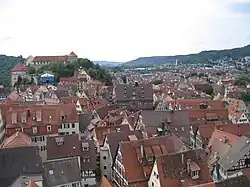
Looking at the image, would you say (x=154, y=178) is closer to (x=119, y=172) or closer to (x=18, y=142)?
(x=119, y=172)

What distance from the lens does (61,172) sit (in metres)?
44.8

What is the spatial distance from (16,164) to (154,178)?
16.4 metres

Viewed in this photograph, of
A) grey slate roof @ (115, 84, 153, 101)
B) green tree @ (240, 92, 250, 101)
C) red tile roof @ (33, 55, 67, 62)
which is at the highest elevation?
Answer: red tile roof @ (33, 55, 67, 62)

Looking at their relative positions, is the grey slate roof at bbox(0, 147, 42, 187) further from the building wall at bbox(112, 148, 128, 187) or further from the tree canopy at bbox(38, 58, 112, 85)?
the tree canopy at bbox(38, 58, 112, 85)

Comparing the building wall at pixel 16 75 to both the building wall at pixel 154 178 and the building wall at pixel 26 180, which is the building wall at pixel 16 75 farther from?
the building wall at pixel 154 178

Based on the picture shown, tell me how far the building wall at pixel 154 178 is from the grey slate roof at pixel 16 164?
13.0 metres

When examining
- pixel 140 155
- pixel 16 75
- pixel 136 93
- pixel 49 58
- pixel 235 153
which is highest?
pixel 49 58

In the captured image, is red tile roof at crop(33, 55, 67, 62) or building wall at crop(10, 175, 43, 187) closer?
building wall at crop(10, 175, 43, 187)

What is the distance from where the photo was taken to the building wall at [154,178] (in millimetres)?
41875

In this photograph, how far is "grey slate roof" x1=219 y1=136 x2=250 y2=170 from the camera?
47.5 meters

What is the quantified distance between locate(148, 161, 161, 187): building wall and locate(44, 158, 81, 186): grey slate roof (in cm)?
882

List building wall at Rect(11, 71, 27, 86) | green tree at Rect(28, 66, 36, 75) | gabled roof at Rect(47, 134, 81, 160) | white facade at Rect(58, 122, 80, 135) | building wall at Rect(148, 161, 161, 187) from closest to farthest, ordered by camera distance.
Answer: building wall at Rect(148, 161, 161, 187), gabled roof at Rect(47, 134, 81, 160), white facade at Rect(58, 122, 80, 135), building wall at Rect(11, 71, 27, 86), green tree at Rect(28, 66, 36, 75)

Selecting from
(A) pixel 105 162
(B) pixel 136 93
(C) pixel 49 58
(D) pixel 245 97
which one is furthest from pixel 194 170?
(C) pixel 49 58

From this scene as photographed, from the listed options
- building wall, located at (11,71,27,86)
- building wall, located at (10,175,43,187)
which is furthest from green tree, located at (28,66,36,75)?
building wall, located at (10,175,43,187)
